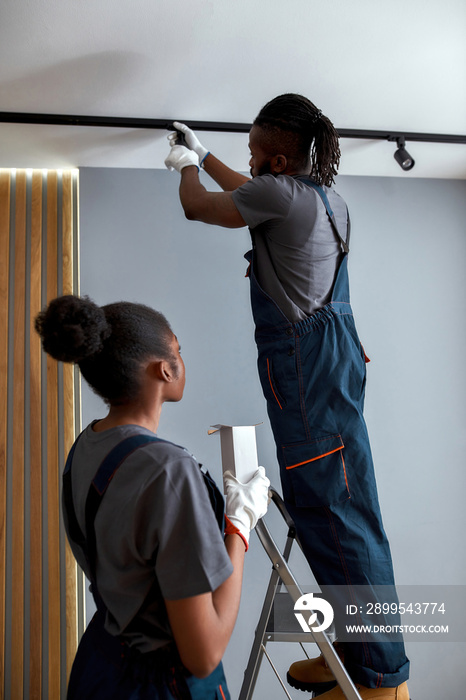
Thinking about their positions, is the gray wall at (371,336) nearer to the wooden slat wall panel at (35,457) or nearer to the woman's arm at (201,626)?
the wooden slat wall panel at (35,457)

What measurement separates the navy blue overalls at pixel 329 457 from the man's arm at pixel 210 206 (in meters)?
0.23

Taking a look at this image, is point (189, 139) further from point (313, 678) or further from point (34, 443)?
point (313, 678)

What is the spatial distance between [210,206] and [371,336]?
4.94ft

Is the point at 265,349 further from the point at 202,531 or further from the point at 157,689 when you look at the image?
the point at 157,689

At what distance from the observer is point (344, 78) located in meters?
2.15

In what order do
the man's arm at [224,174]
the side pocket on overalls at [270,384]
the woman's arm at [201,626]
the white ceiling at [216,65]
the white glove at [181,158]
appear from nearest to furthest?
the woman's arm at [201,626] → the side pocket on overalls at [270,384] → the white ceiling at [216,65] → the white glove at [181,158] → the man's arm at [224,174]

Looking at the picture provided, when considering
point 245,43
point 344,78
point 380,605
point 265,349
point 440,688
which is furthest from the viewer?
point 440,688

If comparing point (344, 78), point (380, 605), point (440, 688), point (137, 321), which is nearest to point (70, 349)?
point (137, 321)

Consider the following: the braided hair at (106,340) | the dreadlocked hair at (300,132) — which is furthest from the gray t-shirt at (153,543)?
the dreadlocked hair at (300,132)

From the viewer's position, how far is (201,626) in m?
0.91

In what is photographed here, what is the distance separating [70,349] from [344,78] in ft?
5.41

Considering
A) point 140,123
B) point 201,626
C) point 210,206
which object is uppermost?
point 140,123

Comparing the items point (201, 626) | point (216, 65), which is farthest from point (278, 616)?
point (216, 65)

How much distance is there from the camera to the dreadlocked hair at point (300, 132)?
1688mm
